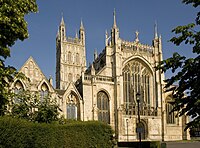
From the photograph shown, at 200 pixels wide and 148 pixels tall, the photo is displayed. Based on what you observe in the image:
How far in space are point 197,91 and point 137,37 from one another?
57.7 m

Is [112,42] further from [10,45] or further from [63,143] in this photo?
[10,45]

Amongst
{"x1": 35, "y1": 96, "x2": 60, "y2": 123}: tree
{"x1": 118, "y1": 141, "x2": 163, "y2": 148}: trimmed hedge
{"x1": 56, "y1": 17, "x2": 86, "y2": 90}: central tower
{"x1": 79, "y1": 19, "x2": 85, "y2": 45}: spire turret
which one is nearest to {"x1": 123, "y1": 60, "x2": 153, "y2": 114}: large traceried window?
{"x1": 118, "y1": 141, "x2": 163, "y2": 148}: trimmed hedge

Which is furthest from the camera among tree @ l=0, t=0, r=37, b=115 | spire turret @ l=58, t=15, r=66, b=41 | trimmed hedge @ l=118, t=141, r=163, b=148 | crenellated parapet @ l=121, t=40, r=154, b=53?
spire turret @ l=58, t=15, r=66, b=41

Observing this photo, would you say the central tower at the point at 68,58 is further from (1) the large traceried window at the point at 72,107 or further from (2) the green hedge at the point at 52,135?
(2) the green hedge at the point at 52,135

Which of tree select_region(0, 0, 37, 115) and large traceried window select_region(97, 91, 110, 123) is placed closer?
tree select_region(0, 0, 37, 115)

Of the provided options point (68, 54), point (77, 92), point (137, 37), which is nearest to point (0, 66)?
point (77, 92)

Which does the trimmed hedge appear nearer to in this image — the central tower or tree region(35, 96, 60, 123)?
tree region(35, 96, 60, 123)

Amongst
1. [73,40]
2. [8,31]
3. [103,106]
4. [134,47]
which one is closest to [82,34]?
[73,40]

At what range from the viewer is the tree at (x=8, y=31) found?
49.9 ft

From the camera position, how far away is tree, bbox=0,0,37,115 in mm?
15219

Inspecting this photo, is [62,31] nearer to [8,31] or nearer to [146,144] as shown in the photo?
[146,144]

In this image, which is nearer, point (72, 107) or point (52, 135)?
point (52, 135)

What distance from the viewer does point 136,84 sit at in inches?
2399

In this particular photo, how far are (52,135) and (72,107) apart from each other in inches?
1237
